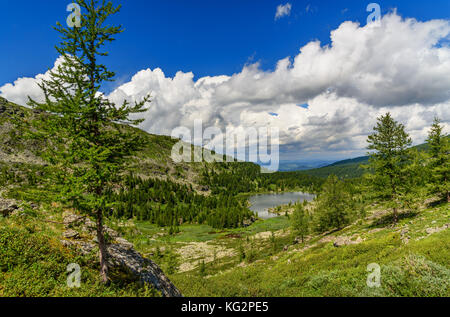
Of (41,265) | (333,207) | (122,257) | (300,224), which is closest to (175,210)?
(300,224)

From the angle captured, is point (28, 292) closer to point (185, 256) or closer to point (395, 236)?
point (395, 236)

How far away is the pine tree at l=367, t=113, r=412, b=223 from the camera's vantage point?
27578 millimetres

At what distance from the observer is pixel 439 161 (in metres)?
33.7

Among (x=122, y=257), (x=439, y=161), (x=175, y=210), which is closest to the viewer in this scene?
(x=122, y=257)

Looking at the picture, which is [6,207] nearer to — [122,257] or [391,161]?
[122,257]

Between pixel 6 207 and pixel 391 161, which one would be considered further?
pixel 391 161

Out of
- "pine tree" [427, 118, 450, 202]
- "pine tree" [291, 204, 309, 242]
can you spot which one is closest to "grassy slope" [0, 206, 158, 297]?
"pine tree" [427, 118, 450, 202]

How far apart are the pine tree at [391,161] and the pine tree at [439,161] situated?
9366 millimetres

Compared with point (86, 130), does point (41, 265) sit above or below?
below

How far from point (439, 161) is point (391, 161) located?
47.4 feet
